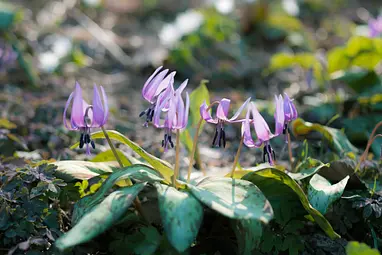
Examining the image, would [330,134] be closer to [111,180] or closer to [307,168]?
[307,168]

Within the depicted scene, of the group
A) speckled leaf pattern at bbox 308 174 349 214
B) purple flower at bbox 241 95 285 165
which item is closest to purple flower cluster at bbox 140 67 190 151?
purple flower at bbox 241 95 285 165

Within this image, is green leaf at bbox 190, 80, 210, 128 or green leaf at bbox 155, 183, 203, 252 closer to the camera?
green leaf at bbox 155, 183, 203, 252

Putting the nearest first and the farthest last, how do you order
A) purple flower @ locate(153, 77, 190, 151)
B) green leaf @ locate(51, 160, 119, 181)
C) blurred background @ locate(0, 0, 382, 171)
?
purple flower @ locate(153, 77, 190, 151)
green leaf @ locate(51, 160, 119, 181)
blurred background @ locate(0, 0, 382, 171)

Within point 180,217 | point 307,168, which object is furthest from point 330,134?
point 180,217

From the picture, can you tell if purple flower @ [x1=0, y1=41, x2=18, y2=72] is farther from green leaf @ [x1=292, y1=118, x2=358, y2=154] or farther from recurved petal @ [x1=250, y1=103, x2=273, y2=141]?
recurved petal @ [x1=250, y1=103, x2=273, y2=141]

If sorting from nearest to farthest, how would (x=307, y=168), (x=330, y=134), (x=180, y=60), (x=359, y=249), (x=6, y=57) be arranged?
(x=359, y=249) < (x=307, y=168) < (x=330, y=134) < (x=6, y=57) < (x=180, y=60)

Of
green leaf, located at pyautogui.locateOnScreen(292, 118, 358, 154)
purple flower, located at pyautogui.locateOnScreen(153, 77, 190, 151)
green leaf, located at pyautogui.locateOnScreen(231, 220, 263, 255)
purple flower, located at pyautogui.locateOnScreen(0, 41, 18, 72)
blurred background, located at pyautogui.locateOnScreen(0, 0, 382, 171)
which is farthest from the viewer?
purple flower, located at pyautogui.locateOnScreen(0, 41, 18, 72)
